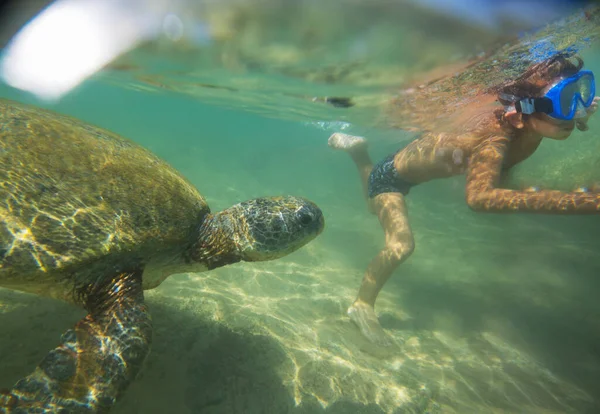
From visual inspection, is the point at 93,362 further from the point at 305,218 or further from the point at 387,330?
the point at 387,330

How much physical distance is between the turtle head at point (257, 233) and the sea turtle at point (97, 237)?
0.01 meters

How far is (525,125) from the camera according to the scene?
4.29 meters

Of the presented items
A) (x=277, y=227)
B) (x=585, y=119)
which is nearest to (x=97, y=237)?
(x=277, y=227)

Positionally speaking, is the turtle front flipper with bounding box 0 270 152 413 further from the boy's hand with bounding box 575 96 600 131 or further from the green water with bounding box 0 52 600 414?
the boy's hand with bounding box 575 96 600 131

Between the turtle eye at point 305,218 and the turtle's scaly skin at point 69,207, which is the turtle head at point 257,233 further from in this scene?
the turtle's scaly skin at point 69,207

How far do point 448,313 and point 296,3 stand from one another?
708cm

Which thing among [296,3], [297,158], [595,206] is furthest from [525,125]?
[297,158]

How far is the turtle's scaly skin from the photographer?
214cm

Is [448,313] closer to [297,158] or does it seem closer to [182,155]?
[297,158]

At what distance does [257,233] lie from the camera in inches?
129

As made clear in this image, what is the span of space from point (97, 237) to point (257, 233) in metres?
1.50

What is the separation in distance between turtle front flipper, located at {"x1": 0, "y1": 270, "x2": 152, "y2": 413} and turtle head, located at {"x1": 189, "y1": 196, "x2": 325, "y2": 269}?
952 millimetres

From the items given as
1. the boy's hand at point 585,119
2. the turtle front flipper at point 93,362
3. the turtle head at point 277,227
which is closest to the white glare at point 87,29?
the turtle head at point 277,227

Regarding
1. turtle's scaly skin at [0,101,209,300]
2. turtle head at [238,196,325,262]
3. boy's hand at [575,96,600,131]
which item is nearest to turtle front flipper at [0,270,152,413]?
turtle's scaly skin at [0,101,209,300]
